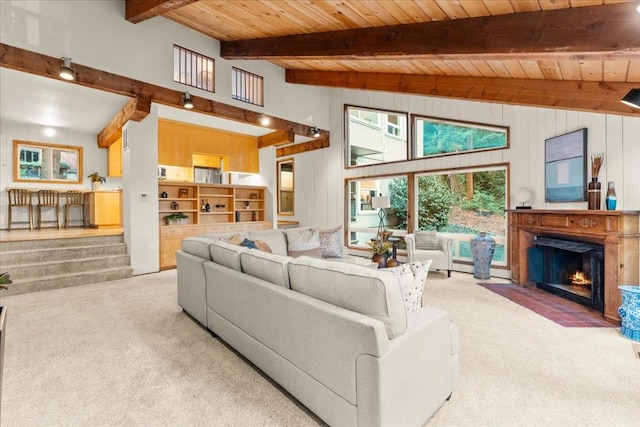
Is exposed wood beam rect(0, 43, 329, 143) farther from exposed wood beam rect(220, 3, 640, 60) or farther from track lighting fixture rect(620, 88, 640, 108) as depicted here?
track lighting fixture rect(620, 88, 640, 108)

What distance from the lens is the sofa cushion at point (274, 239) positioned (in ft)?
14.7

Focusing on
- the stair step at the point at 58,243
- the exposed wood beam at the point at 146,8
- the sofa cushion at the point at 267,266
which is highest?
the exposed wood beam at the point at 146,8

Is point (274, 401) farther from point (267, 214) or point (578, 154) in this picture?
point (267, 214)

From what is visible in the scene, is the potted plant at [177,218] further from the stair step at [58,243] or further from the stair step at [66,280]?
the stair step at [66,280]

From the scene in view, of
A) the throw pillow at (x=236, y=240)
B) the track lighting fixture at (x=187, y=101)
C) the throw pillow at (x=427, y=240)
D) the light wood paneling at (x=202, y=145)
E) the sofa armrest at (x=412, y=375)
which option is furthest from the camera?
the light wood paneling at (x=202, y=145)

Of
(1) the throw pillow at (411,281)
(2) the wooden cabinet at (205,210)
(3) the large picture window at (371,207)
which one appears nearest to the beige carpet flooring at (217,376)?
(1) the throw pillow at (411,281)

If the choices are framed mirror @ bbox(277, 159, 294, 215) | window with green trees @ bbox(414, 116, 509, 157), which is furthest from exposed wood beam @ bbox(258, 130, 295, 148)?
window with green trees @ bbox(414, 116, 509, 157)

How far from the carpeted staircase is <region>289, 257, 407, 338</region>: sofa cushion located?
4.68 m

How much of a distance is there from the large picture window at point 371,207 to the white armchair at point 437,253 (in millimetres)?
1223

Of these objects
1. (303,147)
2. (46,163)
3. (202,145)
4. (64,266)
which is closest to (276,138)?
(303,147)

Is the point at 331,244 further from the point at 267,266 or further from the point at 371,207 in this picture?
the point at 371,207

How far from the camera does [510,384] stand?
217cm

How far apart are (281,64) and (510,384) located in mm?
6325

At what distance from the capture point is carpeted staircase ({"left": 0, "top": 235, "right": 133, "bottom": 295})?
4535 mm
